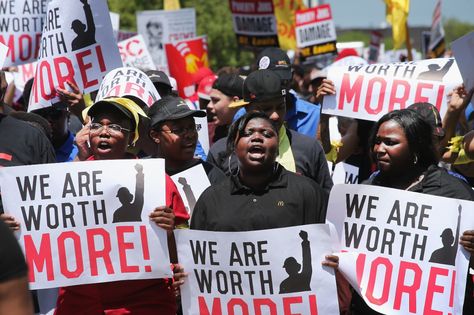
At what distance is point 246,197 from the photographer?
568 cm

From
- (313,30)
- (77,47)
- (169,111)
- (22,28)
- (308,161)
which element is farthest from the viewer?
(313,30)

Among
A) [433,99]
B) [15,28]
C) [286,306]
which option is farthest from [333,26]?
[286,306]

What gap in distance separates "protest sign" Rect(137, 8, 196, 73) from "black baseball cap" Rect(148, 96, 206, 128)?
10423 millimetres

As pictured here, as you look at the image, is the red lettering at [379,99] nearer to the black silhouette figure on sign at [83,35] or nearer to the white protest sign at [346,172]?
the white protest sign at [346,172]

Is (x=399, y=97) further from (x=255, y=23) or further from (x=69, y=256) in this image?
(x=255, y=23)

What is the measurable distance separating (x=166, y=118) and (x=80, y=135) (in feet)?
1.95

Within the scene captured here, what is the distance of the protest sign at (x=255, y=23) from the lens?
50.0 feet

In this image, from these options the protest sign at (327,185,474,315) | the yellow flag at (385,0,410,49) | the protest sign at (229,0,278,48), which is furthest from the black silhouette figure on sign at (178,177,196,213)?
the protest sign at (229,0,278,48)

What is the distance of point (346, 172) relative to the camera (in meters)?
8.34

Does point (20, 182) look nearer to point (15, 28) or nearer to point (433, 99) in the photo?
point (433, 99)

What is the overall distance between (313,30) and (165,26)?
2.55 meters

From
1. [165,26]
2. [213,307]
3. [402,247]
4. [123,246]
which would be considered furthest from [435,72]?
[165,26]

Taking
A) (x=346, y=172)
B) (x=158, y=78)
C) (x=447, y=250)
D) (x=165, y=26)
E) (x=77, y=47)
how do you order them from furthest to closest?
(x=165, y=26), (x=158, y=78), (x=346, y=172), (x=77, y=47), (x=447, y=250)

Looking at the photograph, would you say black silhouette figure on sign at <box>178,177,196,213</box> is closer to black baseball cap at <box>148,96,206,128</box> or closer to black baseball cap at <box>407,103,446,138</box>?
black baseball cap at <box>148,96,206,128</box>
